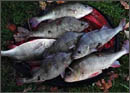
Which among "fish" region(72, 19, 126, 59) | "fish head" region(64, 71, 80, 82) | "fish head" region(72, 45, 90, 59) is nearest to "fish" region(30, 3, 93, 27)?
"fish" region(72, 19, 126, 59)

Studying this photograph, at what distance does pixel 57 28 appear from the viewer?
247cm

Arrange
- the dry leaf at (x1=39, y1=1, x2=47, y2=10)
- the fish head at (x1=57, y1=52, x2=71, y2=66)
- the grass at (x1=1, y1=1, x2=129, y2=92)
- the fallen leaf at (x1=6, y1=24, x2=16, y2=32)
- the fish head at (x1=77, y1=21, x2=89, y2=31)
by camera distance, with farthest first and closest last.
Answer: the dry leaf at (x1=39, y1=1, x2=47, y2=10)
the fallen leaf at (x1=6, y1=24, x2=16, y2=32)
the grass at (x1=1, y1=1, x2=129, y2=92)
the fish head at (x1=77, y1=21, x2=89, y2=31)
the fish head at (x1=57, y1=52, x2=71, y2=66)

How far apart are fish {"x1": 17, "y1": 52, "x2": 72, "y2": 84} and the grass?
0.56m

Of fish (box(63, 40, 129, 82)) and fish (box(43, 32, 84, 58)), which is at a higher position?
fish (box(43, 32, 84, 58))

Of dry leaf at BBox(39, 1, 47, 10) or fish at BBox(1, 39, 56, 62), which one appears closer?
fish at BBox(1, 39, 56, 62)

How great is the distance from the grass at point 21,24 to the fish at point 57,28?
0.49 meters

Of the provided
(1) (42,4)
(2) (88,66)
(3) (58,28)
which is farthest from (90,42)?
(1) (42,4)

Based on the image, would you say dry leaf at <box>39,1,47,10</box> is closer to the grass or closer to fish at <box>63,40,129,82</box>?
the grass

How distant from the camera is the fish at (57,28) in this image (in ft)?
8.12

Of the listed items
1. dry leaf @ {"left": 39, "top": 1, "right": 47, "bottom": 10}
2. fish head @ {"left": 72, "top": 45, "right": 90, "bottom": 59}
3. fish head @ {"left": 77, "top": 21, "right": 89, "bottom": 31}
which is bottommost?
dry leaf @ {"left": 39, "top": 1, "right": 47, "bottom": 10}

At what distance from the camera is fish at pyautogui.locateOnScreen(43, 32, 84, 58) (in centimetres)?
233

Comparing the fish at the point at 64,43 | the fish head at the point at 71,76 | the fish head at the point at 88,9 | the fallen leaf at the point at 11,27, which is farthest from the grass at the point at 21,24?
the fish at the point at 64,43

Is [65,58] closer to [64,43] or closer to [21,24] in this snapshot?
[64,43]

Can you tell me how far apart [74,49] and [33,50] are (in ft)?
1.35
